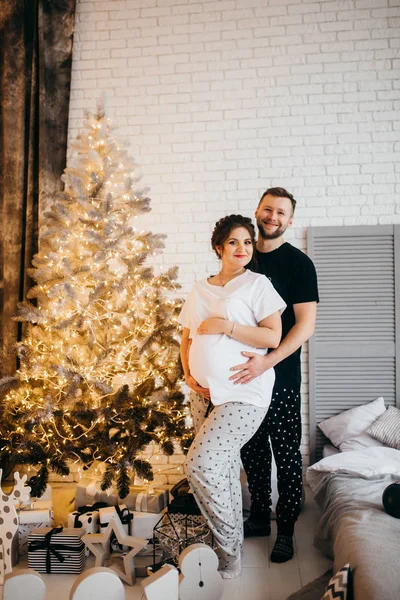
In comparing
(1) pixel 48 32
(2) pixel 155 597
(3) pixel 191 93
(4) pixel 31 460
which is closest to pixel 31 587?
(2) pixel 155 597

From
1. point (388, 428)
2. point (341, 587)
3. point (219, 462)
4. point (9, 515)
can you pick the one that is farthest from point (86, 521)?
point (388, 428)

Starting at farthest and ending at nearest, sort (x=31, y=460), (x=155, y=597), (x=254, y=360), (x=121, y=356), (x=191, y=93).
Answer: (x=191, y=93)
(x=121, y=356)
(x=31, y=460)
(x=254, y=360)
(x=155, y=597)

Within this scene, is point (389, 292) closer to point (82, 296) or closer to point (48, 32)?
point (82, 296)

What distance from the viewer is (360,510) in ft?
7.65

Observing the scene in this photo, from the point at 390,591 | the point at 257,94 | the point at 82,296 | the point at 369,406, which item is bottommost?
the point at 390,591

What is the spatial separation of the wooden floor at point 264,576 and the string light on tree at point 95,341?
2.05 ft

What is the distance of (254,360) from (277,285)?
0.45m

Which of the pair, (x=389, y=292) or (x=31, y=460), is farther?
(x=389, y=292)

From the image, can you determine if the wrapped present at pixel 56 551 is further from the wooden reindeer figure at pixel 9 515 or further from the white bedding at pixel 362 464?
the white bedding at pixel 362 464

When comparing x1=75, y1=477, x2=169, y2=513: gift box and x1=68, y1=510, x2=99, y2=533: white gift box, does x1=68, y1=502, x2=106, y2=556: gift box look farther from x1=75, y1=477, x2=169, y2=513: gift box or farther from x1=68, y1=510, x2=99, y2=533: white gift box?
x1=75, y1=477, x2=169, y2=513: gift box

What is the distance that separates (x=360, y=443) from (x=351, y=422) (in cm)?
19

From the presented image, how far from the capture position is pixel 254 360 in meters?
2.30

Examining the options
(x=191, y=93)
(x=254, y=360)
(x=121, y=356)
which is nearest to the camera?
(x=254, y=360)

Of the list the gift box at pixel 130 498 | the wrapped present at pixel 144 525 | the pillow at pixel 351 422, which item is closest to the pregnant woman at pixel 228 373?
the wrapped present at pixel 144 525
